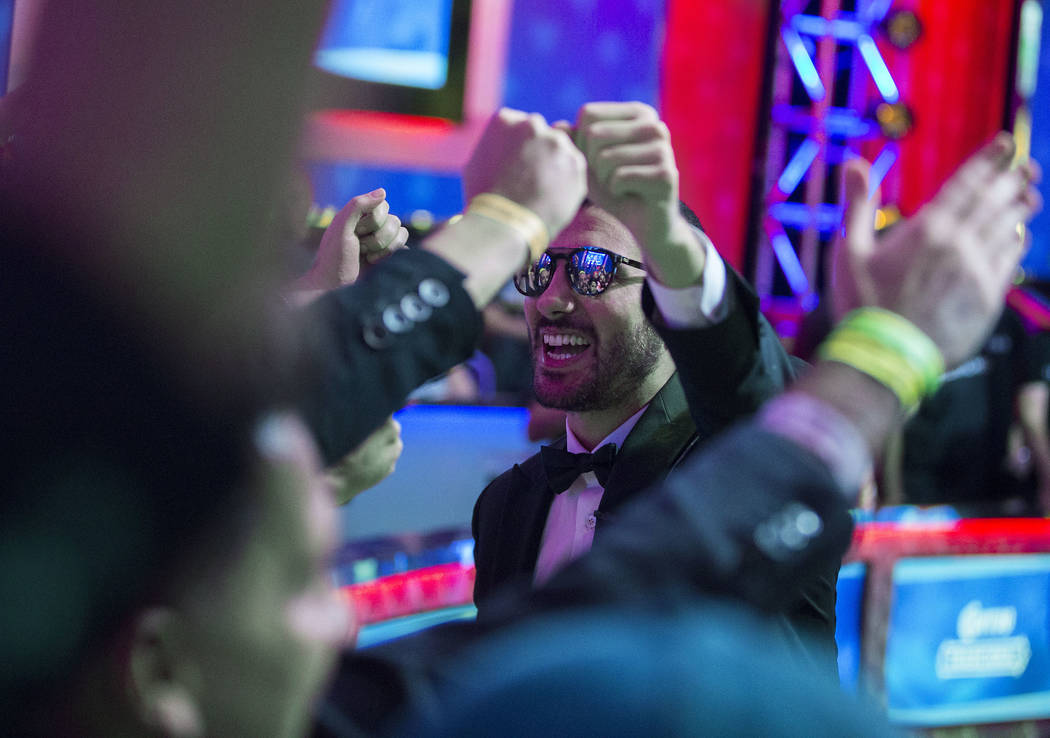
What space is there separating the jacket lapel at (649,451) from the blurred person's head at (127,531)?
3.68ft

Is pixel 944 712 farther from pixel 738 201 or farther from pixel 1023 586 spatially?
pixel 738 201

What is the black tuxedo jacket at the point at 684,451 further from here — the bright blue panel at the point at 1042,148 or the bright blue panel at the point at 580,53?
the bright blue panel at the point at 1042,148

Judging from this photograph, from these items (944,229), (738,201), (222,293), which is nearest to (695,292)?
(944,229)

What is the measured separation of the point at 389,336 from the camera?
92 centimetres

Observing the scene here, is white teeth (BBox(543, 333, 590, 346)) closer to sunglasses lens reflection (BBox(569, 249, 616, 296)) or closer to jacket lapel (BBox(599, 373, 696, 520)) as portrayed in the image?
sunglasses lens reflection (BBox(569, 249, 616, 296))

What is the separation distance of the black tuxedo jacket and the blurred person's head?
33 cm

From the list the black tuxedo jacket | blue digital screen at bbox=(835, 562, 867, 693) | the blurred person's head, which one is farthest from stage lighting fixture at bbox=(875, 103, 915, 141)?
the blurred person's head

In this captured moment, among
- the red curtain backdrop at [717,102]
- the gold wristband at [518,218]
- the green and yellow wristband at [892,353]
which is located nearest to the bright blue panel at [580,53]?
the red curtain backdrop at [717,102]

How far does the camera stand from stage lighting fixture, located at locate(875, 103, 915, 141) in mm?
7531

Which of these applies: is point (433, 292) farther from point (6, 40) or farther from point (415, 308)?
point (6, 40)

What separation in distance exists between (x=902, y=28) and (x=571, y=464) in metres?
6.86

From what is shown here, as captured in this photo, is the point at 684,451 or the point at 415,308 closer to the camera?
the point at 415,308

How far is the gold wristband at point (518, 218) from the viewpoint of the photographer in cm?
92

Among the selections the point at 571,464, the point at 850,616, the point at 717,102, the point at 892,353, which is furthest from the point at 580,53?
the point at 892,353
